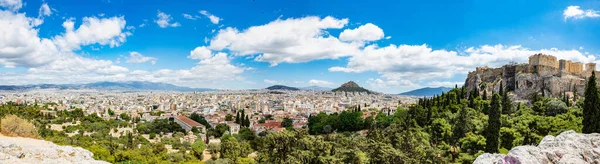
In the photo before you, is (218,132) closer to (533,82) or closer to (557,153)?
(533,82)

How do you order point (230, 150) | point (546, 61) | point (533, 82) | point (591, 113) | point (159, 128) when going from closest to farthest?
1. point (591, 113)
2. point (230, 150)
3. point (533, 82)
4. point (546, 61)
5. point (159, 128)

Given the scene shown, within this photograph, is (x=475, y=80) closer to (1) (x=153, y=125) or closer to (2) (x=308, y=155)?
(2) (x=308, y=155)

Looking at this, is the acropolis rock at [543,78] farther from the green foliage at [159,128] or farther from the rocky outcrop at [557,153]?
the green foliage at [159,128]

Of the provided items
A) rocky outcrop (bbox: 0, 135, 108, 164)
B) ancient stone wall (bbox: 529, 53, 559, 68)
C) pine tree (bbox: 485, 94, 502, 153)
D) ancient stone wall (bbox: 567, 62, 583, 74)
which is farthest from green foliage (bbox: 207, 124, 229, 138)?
ancient stone wall (bbox: 567, 62, 583, 74)

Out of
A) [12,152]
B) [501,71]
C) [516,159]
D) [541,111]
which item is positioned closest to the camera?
[516,159]

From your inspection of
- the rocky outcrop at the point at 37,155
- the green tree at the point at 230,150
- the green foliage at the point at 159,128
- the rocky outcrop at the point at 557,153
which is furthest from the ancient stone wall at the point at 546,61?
the green foliage at the point at 159,128

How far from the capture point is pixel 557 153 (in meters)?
9.40

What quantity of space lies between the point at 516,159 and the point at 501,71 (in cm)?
5078

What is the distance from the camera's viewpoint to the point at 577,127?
20641 millimetres

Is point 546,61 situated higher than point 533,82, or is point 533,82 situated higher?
point 546,61

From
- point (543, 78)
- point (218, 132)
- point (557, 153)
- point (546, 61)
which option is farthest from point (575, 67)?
point (218, 132)

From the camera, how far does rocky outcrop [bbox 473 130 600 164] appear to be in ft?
29.3

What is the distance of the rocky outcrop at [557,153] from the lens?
895cm

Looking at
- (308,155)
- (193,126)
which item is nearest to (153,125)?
(193,126)
